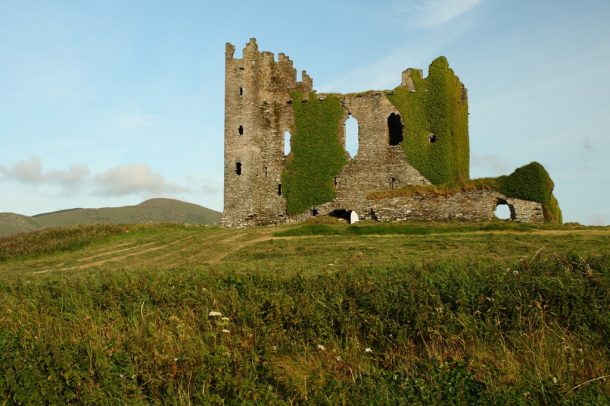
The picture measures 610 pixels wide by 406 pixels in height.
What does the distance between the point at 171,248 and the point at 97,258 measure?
10.9 ft

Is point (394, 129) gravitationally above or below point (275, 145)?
above

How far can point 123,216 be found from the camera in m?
127

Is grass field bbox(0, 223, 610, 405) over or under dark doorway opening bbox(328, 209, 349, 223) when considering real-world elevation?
under

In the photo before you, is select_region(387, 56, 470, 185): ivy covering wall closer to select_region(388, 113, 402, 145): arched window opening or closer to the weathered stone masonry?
the weathered stone masonry

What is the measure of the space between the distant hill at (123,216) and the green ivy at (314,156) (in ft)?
271

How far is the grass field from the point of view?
9.14m

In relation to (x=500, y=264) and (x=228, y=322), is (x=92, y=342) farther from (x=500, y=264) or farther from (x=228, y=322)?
(x=500, y=264)

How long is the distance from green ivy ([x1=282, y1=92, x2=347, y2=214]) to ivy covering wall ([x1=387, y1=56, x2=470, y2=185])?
4103 mm

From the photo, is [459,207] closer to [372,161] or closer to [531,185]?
[531,185]

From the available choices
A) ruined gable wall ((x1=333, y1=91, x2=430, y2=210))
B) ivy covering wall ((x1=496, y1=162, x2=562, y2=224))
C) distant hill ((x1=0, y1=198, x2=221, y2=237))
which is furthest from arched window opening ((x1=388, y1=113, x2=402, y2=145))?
distant hill ((x1=0, y1=198, x2=221, y2=237))

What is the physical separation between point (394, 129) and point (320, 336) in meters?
31.0

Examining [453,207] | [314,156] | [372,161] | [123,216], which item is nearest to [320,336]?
[453,207]

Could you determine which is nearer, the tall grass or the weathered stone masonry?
the tall grass

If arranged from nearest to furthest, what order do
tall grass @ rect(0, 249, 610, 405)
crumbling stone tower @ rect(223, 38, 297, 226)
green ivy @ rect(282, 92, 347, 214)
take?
1. tall grass @ rect(0, 249, 610, 405)
2. green ivy @ rect(282, 92, 347, 214)
3. crumbling stone tower @ rect(223, 38, 297, 226)
